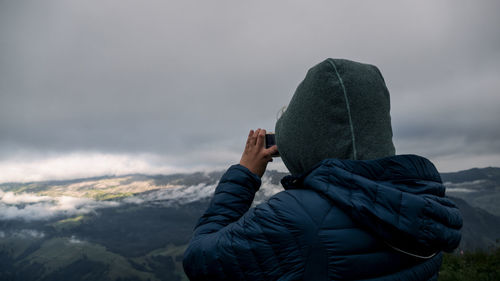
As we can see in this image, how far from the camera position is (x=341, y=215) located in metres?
1.35

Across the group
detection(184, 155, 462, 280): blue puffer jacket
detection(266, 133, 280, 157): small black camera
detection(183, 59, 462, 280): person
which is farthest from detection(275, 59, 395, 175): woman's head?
detection(266, 133, 280, 157): small black camera

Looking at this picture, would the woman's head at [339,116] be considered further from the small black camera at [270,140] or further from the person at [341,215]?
the small black camera at [270,140]

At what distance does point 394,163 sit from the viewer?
4.68 feet

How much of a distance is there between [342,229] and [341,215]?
0.08 meters

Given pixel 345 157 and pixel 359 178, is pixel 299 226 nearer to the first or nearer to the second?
pixel 359 178

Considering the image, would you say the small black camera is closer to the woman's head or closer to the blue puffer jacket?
the woman's head

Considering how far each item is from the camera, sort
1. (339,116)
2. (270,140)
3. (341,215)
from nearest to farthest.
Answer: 1. (341,215)
2. (339,116)
3. (270,140)

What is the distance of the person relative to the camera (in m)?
1.31

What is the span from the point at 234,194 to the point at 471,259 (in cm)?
1327

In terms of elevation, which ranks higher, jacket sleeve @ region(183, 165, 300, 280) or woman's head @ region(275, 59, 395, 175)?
woman's head @ region(275, 59, 395, 175)

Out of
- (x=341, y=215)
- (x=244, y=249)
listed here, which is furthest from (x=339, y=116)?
(x=244, y=249)

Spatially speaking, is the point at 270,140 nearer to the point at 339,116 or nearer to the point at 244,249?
the point at 339,116

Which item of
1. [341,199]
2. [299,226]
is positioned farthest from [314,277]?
[341,199]

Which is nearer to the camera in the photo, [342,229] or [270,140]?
[342,229]
